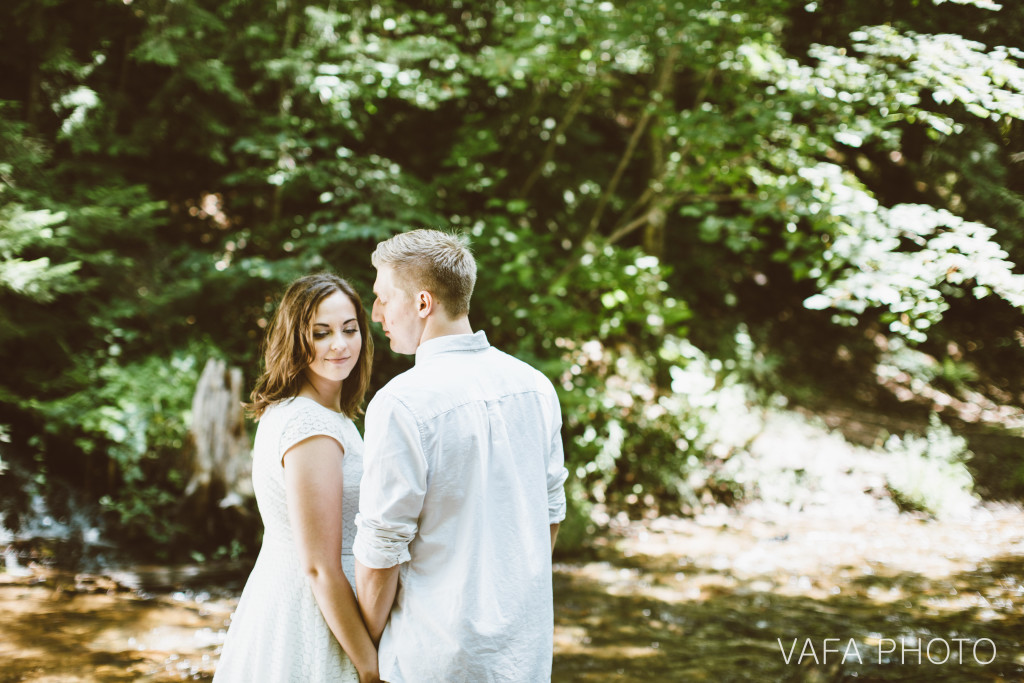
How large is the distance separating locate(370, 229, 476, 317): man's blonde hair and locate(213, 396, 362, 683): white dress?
1.55ft

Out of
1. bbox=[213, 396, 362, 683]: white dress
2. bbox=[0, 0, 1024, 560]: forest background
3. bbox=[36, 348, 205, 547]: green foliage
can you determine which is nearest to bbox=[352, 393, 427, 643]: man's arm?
bbox=[213, 396, 362, 683]: white dress

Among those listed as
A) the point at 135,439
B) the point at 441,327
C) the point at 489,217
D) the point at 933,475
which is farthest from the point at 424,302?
the point at 933,475

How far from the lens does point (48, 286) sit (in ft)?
17.4

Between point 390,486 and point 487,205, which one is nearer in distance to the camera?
point 390,486

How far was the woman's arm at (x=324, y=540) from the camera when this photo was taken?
1.72 m

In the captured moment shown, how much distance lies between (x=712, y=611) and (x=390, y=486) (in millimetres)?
4294

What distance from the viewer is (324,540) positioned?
173cm

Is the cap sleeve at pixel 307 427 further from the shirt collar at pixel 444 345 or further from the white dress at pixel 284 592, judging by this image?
the shirt collar at pixel 444 345

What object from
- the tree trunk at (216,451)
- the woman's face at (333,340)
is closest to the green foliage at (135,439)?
the tree trunk at (216,451)

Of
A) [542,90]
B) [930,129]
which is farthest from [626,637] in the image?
[542,90]

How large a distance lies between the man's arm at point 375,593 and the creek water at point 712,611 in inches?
104

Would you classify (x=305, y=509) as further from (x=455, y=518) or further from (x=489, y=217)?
(x=489, y=217)

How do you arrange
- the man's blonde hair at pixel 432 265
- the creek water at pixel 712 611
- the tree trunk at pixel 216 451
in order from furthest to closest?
the tree trunk at pixel 216 451
the creek water at pixel 712 611
the man's blonde hair at pixel 432 265

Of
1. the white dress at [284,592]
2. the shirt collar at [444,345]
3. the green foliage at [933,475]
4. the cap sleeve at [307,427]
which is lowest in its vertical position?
the green foliage at [933,475]
